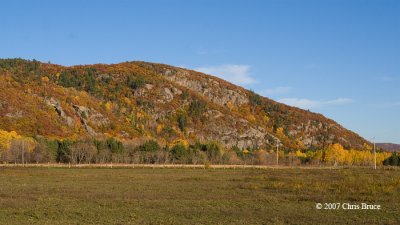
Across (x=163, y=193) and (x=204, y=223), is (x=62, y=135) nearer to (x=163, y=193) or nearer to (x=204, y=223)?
(x=163, y=193)

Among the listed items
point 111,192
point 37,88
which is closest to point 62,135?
point 37,88

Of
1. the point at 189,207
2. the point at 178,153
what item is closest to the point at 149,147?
the point at 178,153

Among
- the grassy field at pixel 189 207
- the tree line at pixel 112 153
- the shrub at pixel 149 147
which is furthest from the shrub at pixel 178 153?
the grassy field at pixel 189 207

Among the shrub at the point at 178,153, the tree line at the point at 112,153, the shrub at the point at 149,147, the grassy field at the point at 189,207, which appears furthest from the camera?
the shrub at the point at 178,153

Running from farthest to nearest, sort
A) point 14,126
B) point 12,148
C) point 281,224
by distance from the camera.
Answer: point 14,126
point 12,148
point 281,224

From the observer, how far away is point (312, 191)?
1516 inches

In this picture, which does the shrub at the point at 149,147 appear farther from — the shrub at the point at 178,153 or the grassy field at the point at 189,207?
the grassy field at the point at 189,207

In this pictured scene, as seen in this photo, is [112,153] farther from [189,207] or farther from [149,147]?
[189,207]

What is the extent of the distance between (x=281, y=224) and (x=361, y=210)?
7.16 m

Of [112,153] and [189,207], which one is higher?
[112,153]

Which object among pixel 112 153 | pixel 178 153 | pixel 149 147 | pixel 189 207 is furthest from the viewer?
pixel 178 153

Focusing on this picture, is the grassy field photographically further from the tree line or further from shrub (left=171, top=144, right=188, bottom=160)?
shrub (left=171, top=144, right=188, bottom=160)

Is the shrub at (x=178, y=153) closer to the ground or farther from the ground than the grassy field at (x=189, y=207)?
farther from the ground

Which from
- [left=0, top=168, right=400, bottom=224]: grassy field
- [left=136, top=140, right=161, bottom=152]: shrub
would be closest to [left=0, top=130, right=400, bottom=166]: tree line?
[left=136, top=140, right=161, bottom=152]: shrub
